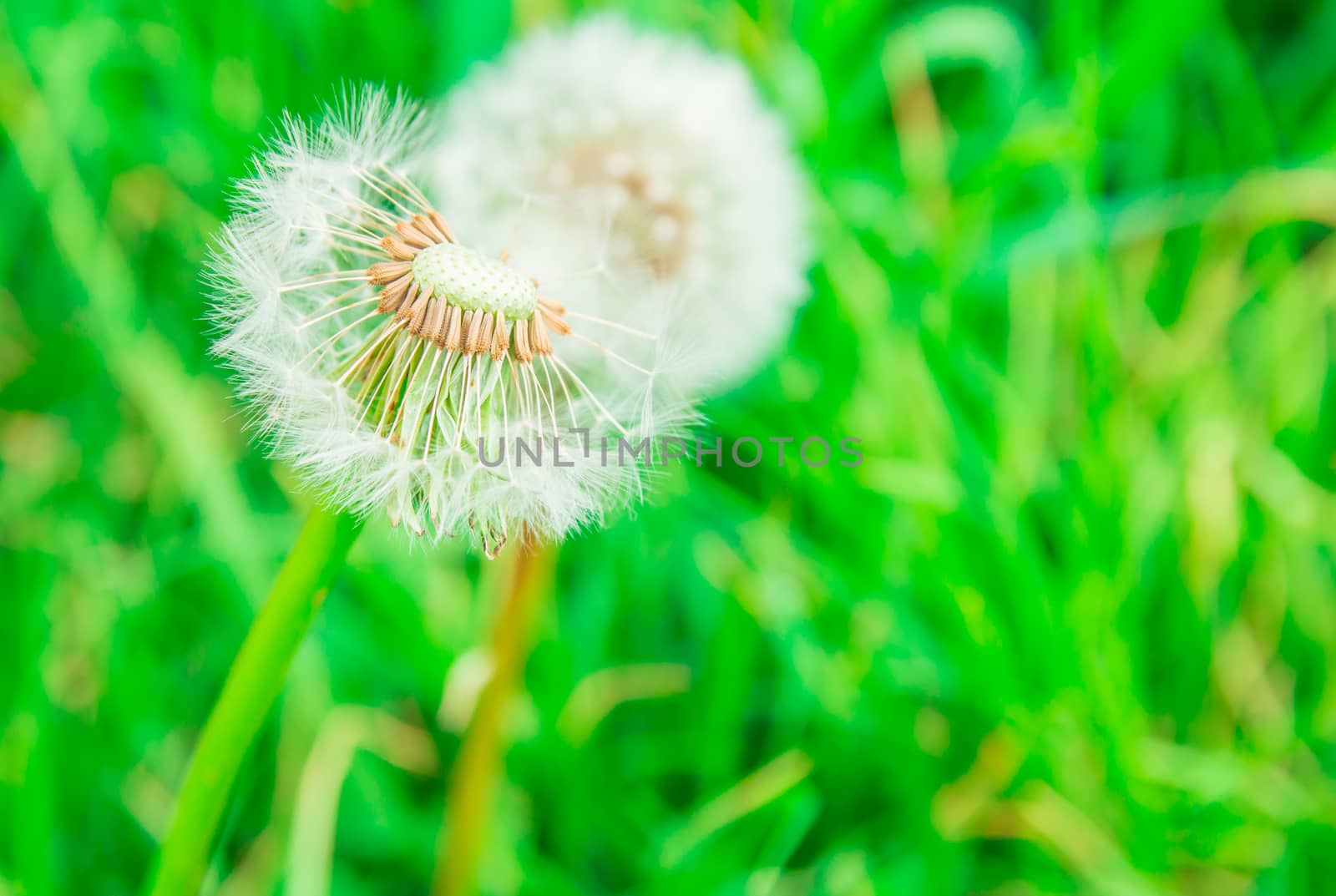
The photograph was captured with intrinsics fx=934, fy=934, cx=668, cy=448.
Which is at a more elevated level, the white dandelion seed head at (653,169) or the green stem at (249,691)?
the white dandelion seed head at (653,169)

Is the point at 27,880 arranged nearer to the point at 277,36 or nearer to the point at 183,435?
the point at 183,435

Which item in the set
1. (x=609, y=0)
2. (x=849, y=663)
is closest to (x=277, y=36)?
(x=609, y=0)

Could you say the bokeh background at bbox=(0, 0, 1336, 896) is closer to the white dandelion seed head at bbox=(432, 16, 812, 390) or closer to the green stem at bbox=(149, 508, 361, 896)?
the white dandelion seed head at bbox=(432, 16, 812, 390)

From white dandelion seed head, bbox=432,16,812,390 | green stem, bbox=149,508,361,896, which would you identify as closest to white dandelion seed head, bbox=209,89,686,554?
green stem, bbox=149,508,361,896

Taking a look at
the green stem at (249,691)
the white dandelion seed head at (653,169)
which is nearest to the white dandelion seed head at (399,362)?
the green stem at (249,691)

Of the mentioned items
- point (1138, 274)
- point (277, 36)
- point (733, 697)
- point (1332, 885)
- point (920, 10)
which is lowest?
point (1332, 885)

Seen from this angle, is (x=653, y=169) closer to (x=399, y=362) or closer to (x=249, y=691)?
(x=399, y=362)

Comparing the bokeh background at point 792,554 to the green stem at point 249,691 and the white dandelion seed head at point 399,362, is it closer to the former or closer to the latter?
the green stem at point 249,691
